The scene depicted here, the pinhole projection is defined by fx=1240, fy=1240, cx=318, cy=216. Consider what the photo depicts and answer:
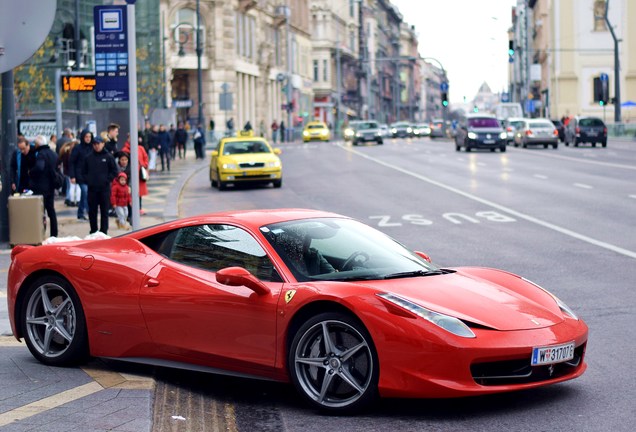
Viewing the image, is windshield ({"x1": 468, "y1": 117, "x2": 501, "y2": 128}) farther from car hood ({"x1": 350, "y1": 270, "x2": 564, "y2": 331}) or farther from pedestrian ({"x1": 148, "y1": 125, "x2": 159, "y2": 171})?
car hood ({"x1": 350, "y1": 270, "x2": 564, "y2": 331})

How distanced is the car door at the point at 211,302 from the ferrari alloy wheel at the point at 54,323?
2.26ft

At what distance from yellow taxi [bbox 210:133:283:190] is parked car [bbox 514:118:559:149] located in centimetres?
2761

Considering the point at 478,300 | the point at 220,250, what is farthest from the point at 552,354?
the point at 220,250

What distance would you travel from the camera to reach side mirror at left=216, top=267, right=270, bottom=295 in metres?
7.47

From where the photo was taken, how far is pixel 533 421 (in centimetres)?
697

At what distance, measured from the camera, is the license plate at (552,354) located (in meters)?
7.19

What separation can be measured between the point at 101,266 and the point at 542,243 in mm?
10317

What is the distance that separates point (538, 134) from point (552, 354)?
55.1 m

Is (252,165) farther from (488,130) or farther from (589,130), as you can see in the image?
(589,130)

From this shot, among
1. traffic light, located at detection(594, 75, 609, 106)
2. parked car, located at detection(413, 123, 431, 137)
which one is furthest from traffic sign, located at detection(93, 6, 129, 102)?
parked car, located at detection(413, 123, 431, 137)

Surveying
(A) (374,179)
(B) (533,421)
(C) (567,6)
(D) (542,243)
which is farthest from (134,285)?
(C) (567,6)

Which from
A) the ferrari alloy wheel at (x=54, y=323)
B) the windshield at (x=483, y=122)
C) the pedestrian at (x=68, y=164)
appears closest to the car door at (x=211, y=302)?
the ferrari alloy wheel at (x=54, y=323)

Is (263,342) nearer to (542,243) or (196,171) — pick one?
(542,243)

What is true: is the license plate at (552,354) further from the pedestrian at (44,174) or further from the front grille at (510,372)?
the pedestrian at (44,174)
